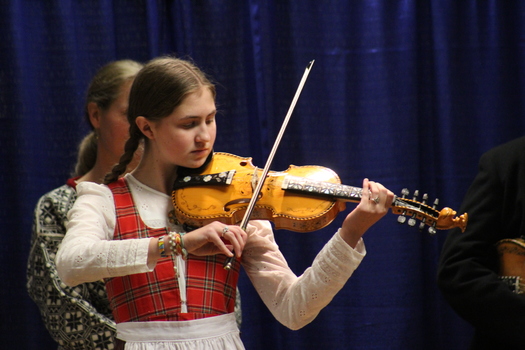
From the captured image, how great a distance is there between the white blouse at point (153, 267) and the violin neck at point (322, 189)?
0.28ft

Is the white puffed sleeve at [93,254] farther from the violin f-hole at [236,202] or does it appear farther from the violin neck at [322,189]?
the violin neck at [322,189]

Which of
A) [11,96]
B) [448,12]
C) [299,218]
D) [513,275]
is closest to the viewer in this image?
[299,218]

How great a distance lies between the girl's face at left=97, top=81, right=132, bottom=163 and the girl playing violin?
462 millimetres

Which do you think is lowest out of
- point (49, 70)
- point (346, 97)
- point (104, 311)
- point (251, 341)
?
point (251, 341)

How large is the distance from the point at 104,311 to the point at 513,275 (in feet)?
3.61

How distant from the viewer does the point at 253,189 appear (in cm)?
152

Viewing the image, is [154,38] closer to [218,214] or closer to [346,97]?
[346,97]

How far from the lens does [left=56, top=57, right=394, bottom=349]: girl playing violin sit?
1.37 metres

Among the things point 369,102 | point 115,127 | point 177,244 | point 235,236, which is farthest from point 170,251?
point 369,102

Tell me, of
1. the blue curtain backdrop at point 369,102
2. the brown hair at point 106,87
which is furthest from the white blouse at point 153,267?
the blue curtain backdrop at point 369,102

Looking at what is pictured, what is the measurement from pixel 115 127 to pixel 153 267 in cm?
79

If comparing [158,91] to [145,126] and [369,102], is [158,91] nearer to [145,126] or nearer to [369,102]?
[145,126]

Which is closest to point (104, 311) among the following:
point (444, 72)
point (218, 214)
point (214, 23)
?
point (218, 214)

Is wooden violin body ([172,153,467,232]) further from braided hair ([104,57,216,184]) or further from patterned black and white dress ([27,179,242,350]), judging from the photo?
patterned black and white dress ([27,179,242,350])
